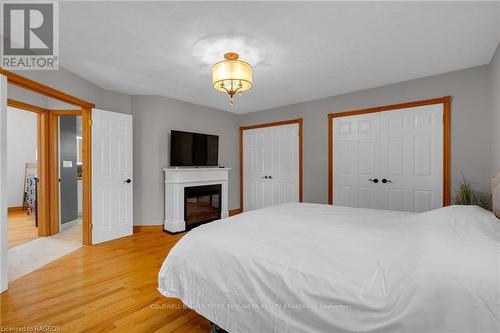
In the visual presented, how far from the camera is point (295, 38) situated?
85.8 inches

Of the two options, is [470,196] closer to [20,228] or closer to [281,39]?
[281,39]

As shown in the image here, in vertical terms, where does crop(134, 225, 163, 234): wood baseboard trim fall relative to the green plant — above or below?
below

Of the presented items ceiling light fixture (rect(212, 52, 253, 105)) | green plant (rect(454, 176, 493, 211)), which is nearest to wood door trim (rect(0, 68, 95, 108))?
ceiling light fixture (rect(212, 52, 253, 105))

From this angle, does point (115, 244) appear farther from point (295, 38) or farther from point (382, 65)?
point (382, 65)

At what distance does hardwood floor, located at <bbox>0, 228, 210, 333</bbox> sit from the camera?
174 cm

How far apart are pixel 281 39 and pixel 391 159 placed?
2.51m

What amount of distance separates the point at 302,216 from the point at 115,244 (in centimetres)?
288

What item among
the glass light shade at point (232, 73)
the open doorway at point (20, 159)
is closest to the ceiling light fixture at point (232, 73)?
the glass light shade at point (232, 73)

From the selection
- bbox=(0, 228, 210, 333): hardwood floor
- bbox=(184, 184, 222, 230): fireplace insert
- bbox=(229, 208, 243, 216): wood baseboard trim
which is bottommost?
bbox=(0, 228, 210, 333): hardwood floor

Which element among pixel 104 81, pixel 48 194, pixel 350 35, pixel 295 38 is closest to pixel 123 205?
pixel 48 194

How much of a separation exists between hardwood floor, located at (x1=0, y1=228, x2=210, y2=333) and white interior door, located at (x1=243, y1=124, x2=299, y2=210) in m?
2.63

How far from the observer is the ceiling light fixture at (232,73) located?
7.63ft

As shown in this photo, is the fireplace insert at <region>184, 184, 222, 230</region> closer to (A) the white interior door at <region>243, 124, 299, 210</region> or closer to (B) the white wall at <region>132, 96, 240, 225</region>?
(B) the white wall at <region>132, 96, 240, 225</region>

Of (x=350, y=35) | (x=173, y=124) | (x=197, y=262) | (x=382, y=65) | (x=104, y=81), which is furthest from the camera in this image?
(x=173, y=124)
